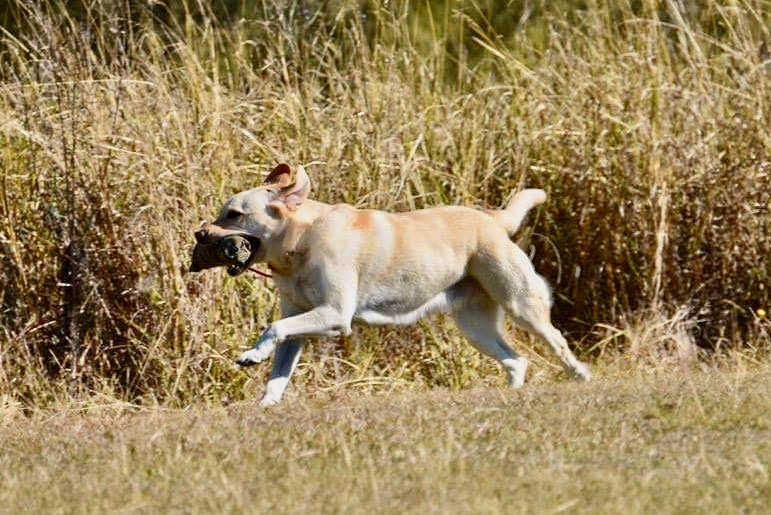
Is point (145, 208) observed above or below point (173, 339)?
above

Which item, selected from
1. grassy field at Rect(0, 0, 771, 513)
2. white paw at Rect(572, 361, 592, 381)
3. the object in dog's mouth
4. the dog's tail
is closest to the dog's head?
the object in dog's mouth

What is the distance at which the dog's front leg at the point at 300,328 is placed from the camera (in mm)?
8273

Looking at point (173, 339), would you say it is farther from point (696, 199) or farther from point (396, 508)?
point (396, 508)

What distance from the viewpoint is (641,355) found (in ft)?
33.2

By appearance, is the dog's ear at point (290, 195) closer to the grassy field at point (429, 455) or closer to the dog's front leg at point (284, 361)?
the dog's front leg at point (284, 361)

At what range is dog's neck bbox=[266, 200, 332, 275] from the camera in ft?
28.4

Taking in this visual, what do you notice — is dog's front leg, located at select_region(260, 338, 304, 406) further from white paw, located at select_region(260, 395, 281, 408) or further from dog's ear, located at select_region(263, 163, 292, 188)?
dog's ear, located at select_region(263, 163, 292, 188)

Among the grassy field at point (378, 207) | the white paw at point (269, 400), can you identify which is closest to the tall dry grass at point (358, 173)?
the grassy field at point (378, 207)

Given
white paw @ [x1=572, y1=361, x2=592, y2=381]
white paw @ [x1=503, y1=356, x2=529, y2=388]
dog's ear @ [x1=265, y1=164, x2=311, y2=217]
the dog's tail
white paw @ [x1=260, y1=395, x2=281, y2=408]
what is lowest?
white paw @ [x1=572, y1=361, x2=592, y2=381]

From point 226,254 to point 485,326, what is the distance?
1674 millimetres

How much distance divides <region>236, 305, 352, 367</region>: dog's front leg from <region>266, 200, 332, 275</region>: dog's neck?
28cm

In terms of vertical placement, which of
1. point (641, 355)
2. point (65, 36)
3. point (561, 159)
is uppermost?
point (65, 36)

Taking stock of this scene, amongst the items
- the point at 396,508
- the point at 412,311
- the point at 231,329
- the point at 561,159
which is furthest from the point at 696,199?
the point at 396,508

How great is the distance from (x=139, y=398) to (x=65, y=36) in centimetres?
257
